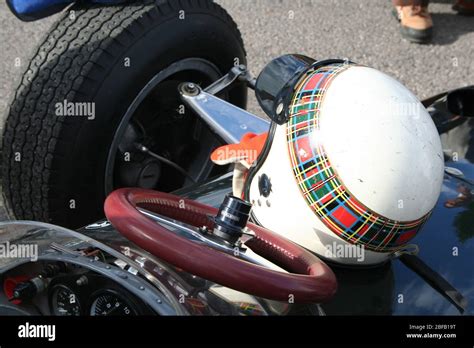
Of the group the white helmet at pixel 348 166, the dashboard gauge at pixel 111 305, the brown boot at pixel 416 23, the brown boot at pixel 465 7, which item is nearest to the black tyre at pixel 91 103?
the white helmet at pixel 348 166

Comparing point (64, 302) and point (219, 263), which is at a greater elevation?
point (219, 263)

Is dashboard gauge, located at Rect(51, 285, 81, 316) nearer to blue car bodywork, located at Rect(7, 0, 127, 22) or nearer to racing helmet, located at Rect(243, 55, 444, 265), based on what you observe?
racing helmet, located at Rect(243, 55, 444, 265)

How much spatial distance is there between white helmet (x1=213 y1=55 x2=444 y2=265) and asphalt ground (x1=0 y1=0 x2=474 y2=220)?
252cm

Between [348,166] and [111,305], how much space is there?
673mm

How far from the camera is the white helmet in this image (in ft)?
6.40

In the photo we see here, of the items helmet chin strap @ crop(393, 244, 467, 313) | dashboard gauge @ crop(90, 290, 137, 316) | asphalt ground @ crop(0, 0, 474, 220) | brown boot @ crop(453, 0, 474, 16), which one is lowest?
helmet chin strap @ crop(393, 244, 467, 313)

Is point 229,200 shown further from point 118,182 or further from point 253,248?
point 118,182

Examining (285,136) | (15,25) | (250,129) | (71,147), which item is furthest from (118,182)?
(15,25)

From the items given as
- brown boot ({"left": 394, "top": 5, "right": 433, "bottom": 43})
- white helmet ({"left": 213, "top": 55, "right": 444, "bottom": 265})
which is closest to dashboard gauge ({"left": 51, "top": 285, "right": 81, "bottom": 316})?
white helmet ({"left": 213, "top": 55, "right": 444, "bottom": 265})

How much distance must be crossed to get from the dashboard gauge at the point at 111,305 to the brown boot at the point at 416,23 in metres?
3.70

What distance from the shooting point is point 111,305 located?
1.79 m

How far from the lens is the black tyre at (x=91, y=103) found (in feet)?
8.24

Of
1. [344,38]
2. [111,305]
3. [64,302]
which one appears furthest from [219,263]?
[344,38]

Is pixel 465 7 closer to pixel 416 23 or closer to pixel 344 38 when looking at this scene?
pixel 416 23
